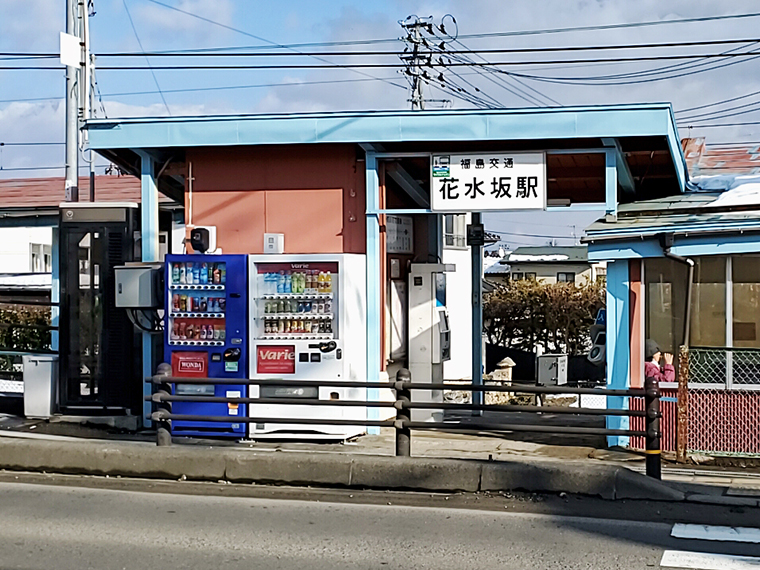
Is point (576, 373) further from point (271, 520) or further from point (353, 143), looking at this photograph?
point (271, 520)

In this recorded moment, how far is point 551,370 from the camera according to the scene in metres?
18.0

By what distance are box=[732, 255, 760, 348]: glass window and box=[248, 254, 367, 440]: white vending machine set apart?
16.4 feet

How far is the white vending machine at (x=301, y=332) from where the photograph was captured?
12.6 meters

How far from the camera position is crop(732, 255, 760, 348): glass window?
12.0m

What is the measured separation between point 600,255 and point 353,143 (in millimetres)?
3758

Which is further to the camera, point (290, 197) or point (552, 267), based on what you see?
point (552, 267)

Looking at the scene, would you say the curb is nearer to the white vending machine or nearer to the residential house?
the white vending machine

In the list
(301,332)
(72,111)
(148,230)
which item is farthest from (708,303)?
(72,111)

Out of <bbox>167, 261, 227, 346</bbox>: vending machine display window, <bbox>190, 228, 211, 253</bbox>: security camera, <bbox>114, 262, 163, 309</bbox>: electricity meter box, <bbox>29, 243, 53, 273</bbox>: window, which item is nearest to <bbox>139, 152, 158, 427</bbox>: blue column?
<bbox>114, 262, 163, 309</bbox>: electricity meter box

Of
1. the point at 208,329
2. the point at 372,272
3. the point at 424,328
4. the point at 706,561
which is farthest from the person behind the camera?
the point at 424,328

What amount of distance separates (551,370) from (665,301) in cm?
569

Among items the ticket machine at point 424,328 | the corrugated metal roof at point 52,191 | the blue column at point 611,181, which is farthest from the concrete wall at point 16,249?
the blue column at point 611,181

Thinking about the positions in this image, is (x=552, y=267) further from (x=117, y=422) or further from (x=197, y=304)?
(x=197, y=304)

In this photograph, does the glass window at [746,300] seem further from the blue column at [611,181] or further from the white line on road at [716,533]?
the white line on road at [716,533]
